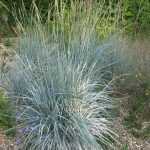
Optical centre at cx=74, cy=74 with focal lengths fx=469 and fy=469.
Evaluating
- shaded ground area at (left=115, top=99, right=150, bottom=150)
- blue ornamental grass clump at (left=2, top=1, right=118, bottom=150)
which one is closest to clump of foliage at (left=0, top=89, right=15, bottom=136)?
blue ornamental grass clump at (left=2, top=1, right=118, bottom=150)

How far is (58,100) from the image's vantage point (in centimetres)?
445

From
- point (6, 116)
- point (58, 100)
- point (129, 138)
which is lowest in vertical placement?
point (129, 138)

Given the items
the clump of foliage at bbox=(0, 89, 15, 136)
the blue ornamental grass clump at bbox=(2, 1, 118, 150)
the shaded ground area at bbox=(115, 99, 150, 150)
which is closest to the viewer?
the blue ornamental grass clump at bbox=(2, 1, 118, 150)

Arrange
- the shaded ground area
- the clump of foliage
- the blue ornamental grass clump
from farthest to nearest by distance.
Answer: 1. the shaded ground area
2. the clump of foliage
3. the blue ornamental grass clump

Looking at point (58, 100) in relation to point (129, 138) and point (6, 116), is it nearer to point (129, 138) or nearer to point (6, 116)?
point (6, 116)

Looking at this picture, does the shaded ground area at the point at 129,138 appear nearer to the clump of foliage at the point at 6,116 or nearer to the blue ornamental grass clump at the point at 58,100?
the blue ornamental grass clump at the point at 58,100

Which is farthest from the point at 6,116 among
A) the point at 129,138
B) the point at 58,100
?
the point at 129,138

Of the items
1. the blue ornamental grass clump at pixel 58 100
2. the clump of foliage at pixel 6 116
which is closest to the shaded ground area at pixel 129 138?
the blue ornamental grass clump at pixel 58 100

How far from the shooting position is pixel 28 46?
5.23 m

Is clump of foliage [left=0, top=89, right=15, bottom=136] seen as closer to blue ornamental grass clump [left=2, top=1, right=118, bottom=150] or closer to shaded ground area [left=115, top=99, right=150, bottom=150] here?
blue ornamental grass clump [left=2, top=1, right=118, bottom=150]

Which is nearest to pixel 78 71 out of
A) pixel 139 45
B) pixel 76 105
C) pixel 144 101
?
pixel 76 105

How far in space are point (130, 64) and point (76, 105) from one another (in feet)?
5.27

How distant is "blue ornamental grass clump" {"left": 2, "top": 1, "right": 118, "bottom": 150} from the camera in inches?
172

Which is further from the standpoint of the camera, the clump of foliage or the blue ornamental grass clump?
the clump of foliage
